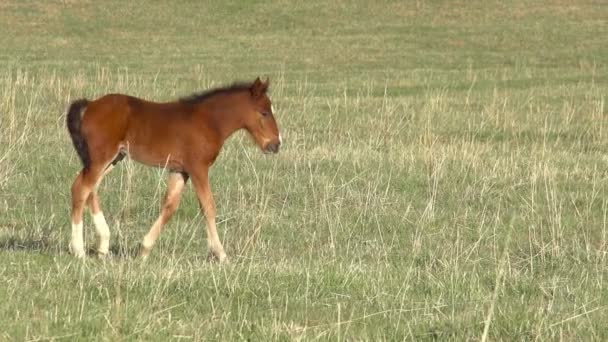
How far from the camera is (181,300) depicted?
6492 millimetres

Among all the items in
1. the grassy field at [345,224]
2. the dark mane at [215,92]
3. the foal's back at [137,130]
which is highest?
the dark mane at [215,92]

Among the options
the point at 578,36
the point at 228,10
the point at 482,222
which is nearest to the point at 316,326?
the point at 482,222

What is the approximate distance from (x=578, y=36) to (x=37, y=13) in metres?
20.0

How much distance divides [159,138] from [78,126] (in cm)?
54

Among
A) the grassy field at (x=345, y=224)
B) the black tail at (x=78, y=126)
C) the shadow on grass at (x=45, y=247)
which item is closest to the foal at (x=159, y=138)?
the black tail at (x=78, y=126)

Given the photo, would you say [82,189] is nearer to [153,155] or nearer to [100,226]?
[100,226]

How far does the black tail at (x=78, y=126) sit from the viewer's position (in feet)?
26.9

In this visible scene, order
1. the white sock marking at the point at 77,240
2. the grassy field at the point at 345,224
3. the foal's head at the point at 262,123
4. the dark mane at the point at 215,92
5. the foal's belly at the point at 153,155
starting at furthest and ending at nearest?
the dark mane at the point at 215,92 → the foal's head at the point at 262,123 → the foal's belly at the point at 153,155 → the white sock marking at the point at 77,240 → the grassy field at the point at 345,224

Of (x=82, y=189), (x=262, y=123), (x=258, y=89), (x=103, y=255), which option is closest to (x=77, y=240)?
(x=103, y=255)

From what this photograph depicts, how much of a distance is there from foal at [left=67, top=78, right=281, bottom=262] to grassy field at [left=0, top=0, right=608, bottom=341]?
1.14 feet

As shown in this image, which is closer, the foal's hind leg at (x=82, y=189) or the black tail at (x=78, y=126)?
the foal's hind leg at (x=82, y=189)

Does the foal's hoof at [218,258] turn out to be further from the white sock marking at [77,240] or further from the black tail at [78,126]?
the black tail at [78,126]

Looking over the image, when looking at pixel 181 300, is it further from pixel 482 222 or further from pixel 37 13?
pixel 37 13

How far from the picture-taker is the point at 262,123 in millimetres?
8406
